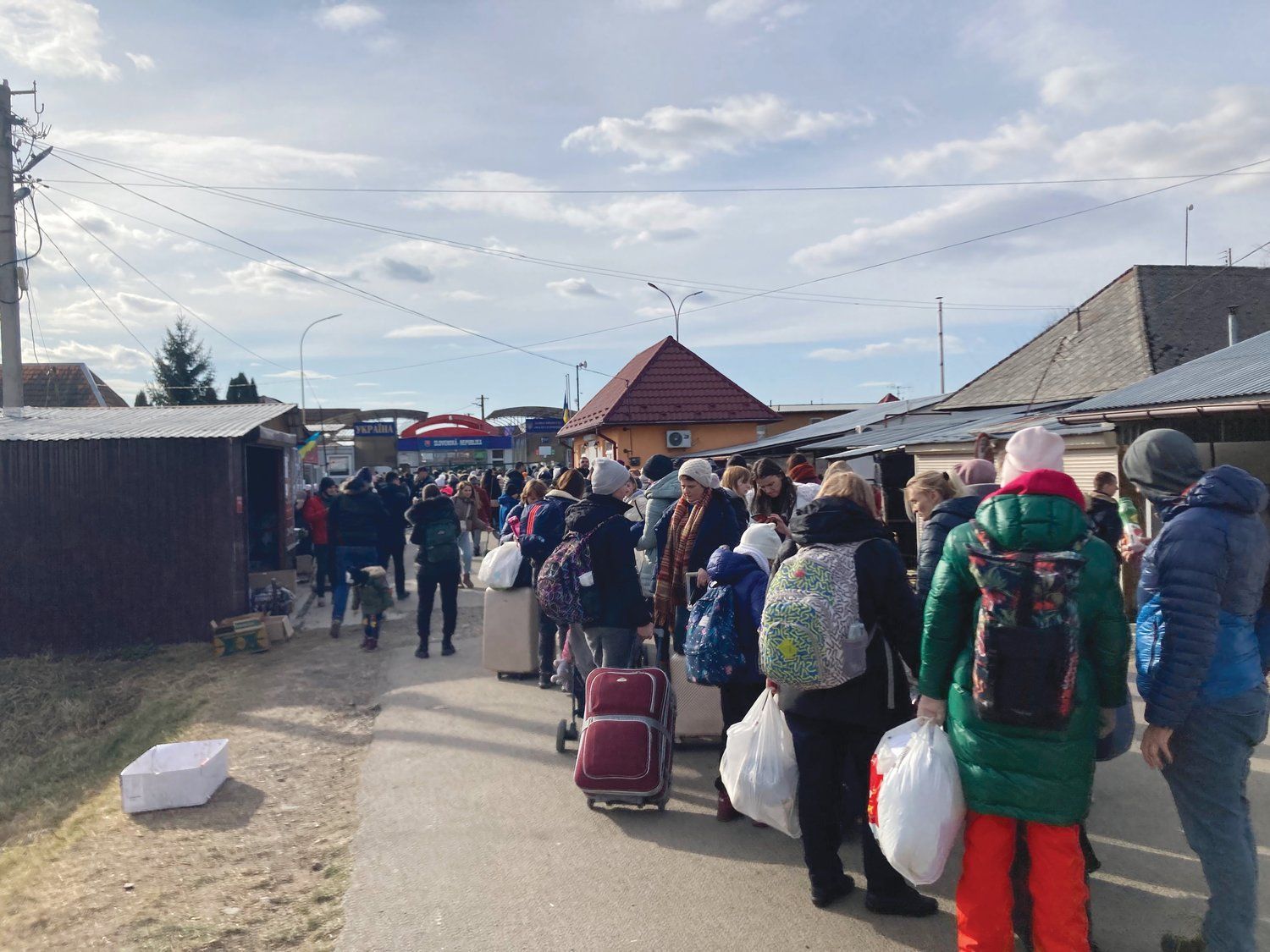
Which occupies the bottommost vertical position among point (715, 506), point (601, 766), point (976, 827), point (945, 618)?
point (601, 766)

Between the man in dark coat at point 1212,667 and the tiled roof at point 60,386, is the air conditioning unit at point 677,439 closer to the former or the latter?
the tiled roof at point 60,386

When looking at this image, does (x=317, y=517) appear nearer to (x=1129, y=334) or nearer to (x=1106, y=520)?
(x=1106, y=520)

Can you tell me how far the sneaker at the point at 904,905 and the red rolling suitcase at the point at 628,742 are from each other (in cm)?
137

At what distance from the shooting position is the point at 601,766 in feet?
15.9

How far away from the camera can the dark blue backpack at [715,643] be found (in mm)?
4555

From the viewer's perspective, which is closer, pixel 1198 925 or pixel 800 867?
pixel 1198 925

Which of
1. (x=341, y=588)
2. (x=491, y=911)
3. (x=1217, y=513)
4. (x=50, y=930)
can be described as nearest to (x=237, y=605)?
(x=341, y=588)

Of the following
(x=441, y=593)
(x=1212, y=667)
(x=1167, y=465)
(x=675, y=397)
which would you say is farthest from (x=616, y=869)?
(x=675, y=397)

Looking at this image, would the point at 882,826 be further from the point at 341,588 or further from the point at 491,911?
the point at 341,588

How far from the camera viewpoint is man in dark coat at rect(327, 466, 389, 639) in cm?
983

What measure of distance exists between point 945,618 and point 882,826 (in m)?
0.77

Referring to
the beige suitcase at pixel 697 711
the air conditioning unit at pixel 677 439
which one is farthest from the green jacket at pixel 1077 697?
the air conditioning unit at pixel 677 439

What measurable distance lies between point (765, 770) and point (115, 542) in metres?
9.25

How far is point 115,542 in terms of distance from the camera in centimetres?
1043
